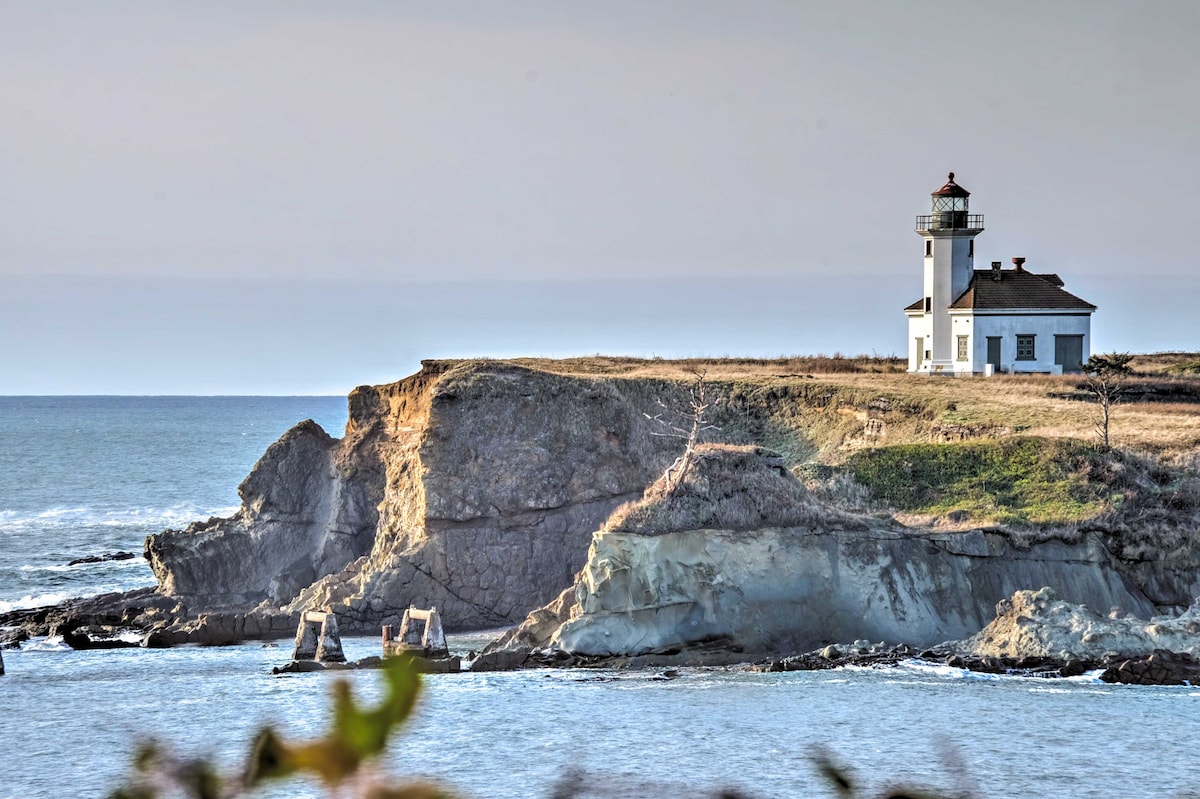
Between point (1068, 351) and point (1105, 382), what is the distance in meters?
17.1

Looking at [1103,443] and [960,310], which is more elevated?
[960,310]

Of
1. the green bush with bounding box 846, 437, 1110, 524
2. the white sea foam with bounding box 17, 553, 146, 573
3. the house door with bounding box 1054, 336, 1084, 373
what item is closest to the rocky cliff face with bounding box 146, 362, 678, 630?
the green bush with bounding box 846, 437, 1110, 524

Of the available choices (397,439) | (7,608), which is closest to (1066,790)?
(397,439)

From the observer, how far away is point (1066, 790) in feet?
72.5

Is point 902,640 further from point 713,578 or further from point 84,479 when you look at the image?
point 84,479

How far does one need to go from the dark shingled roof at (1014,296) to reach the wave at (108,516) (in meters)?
34.9

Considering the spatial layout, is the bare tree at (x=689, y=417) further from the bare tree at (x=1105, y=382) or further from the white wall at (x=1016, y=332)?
the white wall at (x=1016, y=332)

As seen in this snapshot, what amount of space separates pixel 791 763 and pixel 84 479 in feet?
277

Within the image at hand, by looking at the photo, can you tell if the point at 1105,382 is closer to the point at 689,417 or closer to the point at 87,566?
the point at 689,417

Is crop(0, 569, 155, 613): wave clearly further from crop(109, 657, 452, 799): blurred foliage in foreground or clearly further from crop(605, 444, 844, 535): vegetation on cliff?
crop(109, 657, 452, 799): blurred foliage in foreground

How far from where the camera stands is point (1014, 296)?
57531mm

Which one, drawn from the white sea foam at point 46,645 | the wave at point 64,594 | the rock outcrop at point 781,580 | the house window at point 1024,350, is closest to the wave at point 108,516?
the wave at point 64,594

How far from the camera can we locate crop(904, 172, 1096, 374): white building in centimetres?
5731

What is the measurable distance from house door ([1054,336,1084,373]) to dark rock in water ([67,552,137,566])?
36.1 metres
